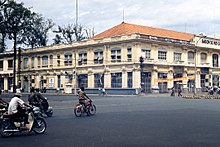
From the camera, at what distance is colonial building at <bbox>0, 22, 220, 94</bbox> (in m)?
56.0

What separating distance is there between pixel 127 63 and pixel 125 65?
0.64m

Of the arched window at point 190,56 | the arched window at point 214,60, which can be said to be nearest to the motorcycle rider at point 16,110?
the arched window at point 190,56

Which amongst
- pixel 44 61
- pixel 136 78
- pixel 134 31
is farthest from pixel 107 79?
pixel 44 61

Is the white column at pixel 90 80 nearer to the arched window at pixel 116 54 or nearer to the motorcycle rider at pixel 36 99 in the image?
the arched window at pixel 116 54

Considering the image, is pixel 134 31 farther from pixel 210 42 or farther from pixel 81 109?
pixel 81 109

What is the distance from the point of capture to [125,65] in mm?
56156

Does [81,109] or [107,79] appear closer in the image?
[81,109]

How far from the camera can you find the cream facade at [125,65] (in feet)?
184

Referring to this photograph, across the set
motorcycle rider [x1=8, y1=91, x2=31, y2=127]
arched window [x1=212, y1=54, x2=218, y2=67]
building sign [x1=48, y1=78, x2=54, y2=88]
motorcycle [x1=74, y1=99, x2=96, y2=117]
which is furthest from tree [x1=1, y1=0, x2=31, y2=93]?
arched window [x1=212, y1=54, x2=218, y2=67]

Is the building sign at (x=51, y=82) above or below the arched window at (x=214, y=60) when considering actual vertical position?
below

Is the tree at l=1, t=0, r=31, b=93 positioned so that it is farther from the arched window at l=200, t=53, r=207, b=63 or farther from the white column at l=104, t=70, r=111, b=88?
the arched window at l=200, t=53, r=207, b=63

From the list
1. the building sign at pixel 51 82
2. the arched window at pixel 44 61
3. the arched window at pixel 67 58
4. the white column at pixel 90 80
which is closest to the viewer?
the white column at pixel 90 80

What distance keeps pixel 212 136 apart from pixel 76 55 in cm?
5349

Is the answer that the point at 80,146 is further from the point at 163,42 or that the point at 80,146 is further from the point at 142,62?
the point at 163,42
